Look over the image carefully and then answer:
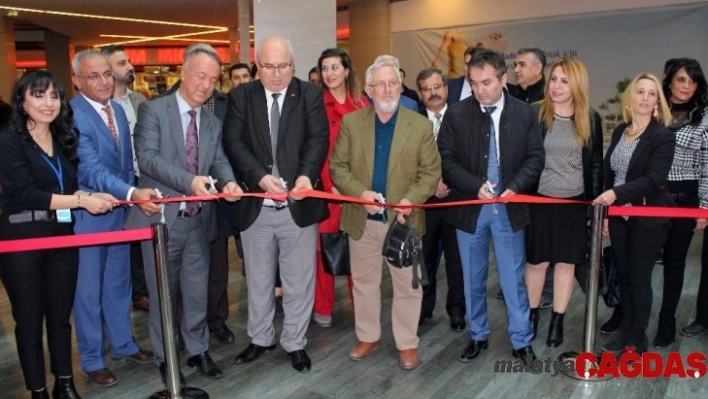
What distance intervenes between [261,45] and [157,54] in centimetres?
2111

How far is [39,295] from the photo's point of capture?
116 inches

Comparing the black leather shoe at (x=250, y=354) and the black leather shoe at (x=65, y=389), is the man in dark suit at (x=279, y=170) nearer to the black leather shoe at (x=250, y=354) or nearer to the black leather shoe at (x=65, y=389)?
the black leather shoe at (x=250, y=354)

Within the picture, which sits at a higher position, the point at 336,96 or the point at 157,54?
the point at 157,54

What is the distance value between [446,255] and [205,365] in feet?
6.23

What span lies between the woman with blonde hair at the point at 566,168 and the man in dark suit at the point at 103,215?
240 centimetres

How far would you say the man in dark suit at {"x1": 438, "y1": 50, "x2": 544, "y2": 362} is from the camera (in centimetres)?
339

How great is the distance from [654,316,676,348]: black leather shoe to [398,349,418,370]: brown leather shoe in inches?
65.9

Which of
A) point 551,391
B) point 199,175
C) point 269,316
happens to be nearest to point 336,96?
point 199,175

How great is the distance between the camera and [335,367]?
11.9ft

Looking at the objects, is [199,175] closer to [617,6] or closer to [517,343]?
[517,343]

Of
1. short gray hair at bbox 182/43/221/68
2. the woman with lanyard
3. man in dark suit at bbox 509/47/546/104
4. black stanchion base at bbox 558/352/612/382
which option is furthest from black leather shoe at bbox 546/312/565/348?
the woman with lanyard

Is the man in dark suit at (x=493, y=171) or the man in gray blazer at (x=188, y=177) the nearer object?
the man in gray blazer at (x=188, y=177)

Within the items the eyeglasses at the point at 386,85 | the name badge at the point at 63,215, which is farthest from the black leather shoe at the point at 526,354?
the name badge at the point at 63,215

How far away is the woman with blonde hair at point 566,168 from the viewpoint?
11.6 ft
